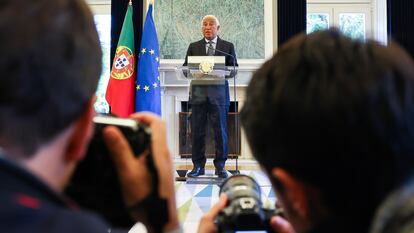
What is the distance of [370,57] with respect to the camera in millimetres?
439

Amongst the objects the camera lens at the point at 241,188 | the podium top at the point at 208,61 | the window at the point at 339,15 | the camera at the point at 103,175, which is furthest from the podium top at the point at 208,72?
the window at the point at 339,15

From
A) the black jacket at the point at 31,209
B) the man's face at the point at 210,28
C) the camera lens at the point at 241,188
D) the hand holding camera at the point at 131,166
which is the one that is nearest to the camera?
the black jacket at the point at 31,209

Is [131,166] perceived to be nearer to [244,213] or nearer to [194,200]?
[244,213]

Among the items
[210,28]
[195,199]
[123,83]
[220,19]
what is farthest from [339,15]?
[195,199]

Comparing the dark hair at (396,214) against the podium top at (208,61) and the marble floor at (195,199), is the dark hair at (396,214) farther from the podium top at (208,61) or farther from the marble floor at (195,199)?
the podium top at (208,61)

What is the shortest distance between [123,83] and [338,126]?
427cm

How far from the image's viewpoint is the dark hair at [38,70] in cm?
37

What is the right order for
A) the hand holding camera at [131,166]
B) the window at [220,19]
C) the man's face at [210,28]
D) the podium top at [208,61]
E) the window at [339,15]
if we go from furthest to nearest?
the window at [339,15] → the window at [220,19] → the man's face at [210,28] → the podium top at [208,61] → the hand holding camera at [131,166]

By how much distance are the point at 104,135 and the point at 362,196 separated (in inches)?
12.4

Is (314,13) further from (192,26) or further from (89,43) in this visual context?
(89,43)

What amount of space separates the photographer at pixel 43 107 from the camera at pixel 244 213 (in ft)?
0.90

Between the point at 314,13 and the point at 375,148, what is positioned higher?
the point at 314,13

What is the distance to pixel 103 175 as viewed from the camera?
0.55 m

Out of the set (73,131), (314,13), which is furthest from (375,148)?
(314,13)
